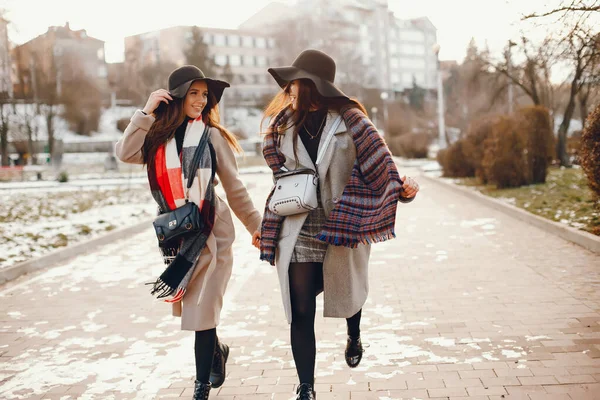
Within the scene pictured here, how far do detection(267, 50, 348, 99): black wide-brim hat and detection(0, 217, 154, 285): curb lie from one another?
20.1 feet

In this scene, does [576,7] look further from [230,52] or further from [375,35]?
Answer: [375,35]

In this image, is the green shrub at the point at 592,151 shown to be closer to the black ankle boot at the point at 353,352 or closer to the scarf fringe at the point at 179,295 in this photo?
the black ankle boot at the point at 353,352

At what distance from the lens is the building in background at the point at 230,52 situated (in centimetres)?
9612

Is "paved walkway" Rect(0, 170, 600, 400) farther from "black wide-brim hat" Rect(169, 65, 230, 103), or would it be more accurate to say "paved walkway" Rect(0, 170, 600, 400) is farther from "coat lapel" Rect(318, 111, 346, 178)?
"black wide-brim hat" Rect(169, 65, 230, 103)

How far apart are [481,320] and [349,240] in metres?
2.57

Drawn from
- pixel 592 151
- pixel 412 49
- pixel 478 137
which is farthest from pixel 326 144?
pixel 412 49

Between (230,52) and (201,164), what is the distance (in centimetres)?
10400

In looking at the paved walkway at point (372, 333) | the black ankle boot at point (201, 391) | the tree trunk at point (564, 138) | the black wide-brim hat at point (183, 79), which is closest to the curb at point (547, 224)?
the paved walkway at point (372, 333)

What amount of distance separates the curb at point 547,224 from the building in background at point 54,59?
36.4 m

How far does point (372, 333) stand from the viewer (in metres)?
5.49

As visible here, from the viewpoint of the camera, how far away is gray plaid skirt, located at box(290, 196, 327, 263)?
145 inches

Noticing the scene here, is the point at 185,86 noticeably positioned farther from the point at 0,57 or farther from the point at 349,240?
the point at 0,57

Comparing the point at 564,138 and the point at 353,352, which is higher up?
the point at 564,138

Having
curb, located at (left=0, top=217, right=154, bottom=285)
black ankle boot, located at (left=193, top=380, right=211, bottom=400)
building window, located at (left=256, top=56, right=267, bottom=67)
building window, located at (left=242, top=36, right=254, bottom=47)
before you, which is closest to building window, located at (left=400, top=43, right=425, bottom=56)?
building window, located at (left=256, top=56, right=267, bottom=67)
